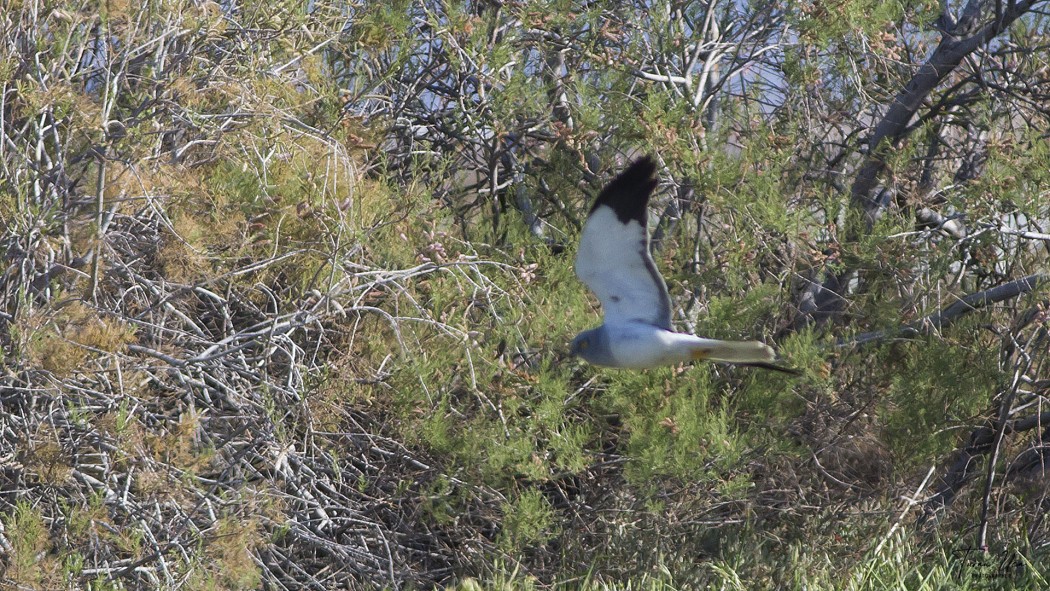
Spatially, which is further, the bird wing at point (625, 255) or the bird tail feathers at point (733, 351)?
the bird wing at point (625, 255)

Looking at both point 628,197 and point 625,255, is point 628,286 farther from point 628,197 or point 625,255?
point 628,197

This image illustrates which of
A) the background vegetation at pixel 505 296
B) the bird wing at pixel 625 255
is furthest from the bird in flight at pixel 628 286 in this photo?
the background vegetation at pixel 505 296

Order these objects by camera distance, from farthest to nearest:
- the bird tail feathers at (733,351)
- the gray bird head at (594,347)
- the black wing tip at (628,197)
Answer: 1. the gray bird head at (594,347)
2. the black wing tip at (628,197)
3. the bird tail feathers at (733,351)

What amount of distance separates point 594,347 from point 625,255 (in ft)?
1.25

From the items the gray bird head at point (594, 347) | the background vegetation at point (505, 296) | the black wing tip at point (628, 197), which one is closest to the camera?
the black wing tip at point (628, 197)

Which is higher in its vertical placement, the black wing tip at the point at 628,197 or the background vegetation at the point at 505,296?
the black wing tip at the point at 628,197

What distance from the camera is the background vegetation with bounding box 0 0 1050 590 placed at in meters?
5.11

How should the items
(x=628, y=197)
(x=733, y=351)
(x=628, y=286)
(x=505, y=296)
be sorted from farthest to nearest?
(x=505, y=296)
(x=628, y=286)
(x=628, y=197)
(x=733, y=351)

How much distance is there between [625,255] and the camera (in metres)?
4.88

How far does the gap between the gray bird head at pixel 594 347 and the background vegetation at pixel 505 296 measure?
73 cm

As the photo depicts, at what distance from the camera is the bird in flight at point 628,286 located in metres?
4.81

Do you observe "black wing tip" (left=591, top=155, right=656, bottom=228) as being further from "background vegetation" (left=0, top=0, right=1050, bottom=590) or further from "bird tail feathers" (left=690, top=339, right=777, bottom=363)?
"background vegetation" (left=0, top=0, right=1050, bottom=590)

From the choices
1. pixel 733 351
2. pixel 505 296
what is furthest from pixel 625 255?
pixel 505 296

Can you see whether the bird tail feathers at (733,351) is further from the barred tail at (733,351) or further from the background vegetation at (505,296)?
the background vegetation at (505,296)
